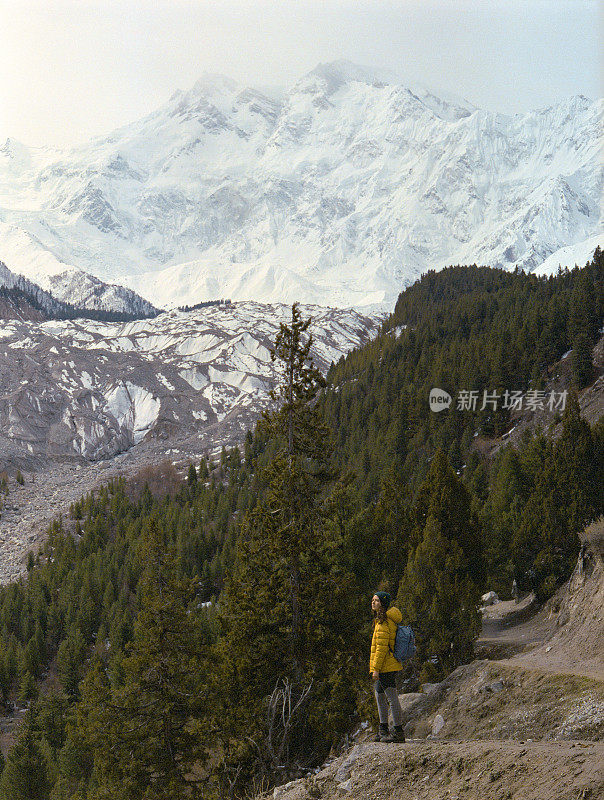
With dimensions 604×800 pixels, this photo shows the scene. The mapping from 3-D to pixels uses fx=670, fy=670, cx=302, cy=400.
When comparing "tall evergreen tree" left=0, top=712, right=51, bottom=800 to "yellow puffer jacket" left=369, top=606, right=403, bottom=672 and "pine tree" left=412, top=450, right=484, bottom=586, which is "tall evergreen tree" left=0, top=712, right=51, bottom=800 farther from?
"yellow puffer jacket" left=369, top=606, right=403, bottom=672

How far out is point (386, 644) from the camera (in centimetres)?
1177

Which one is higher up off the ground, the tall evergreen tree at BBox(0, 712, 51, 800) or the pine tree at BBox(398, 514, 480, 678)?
the pine tree at BBox(398, 514, 480, 678)

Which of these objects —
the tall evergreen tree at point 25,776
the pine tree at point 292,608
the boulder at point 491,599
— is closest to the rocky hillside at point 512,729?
the pine tree at point 292,608

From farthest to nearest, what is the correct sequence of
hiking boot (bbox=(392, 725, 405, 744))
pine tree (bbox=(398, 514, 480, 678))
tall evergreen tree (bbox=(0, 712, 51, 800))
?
tall evergreen tree (bbox=(0, 712, 51, 800)) → pine tree (bbox=(398, 514, 480, 678)) → hiking boot (bbox=(392, 725, 405, 744))

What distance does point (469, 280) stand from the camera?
6860 inches

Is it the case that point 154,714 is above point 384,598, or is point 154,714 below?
below

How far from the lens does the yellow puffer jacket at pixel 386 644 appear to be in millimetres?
11766

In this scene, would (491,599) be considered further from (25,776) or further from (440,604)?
(25,776)

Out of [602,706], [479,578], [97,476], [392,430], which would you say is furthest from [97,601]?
[97,476]

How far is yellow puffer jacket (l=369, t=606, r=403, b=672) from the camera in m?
11.8

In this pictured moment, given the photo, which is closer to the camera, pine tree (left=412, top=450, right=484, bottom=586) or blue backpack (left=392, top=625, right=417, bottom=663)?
blue backpack (left=392, top=625, right=417, bottom=663)

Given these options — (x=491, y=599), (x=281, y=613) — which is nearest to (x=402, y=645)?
(x=281, y=613)

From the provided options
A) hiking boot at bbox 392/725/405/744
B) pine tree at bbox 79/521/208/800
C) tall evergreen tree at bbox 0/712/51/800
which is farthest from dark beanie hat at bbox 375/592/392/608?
tall evergreen tree at bbox 0/712/51/800

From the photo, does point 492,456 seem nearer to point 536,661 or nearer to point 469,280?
point 536,661
